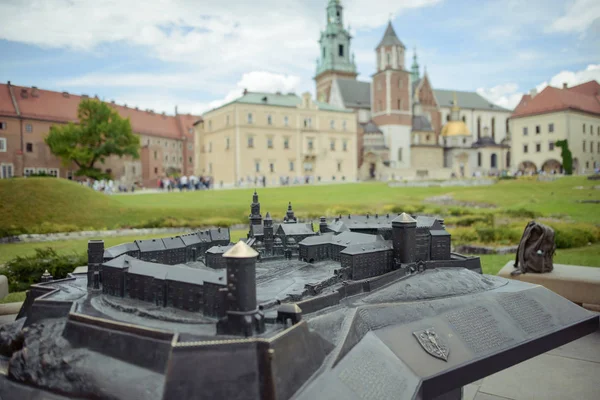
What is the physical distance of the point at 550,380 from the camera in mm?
8930

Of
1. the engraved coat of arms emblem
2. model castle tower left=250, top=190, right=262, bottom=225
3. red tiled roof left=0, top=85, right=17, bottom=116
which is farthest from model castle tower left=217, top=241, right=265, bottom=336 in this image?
red tiled roof left=0, top=85, right=17, bottom=116

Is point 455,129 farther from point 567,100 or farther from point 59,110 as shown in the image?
point 59,110

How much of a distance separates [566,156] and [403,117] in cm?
4422

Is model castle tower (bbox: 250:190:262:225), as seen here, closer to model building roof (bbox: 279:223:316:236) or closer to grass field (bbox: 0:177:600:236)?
model building roof (bbox: 279:223:316:236)

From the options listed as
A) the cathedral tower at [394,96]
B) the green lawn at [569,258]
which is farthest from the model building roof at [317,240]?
the cathedral tower at [394,96]

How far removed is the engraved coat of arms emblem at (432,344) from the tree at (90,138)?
49026 millimetres

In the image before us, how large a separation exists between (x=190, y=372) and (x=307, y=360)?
1.42 metres

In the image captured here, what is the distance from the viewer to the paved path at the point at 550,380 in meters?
8.34

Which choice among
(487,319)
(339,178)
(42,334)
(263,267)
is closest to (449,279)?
(487,319)

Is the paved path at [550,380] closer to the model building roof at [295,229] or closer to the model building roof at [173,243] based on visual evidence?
the model building roof at [295,229]

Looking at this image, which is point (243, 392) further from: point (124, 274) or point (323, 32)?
point (323, 32)

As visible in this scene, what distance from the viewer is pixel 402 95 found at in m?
76.9

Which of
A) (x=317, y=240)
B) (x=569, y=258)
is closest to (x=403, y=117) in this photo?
(x=569, y=258)

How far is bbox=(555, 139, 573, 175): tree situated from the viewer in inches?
1314
